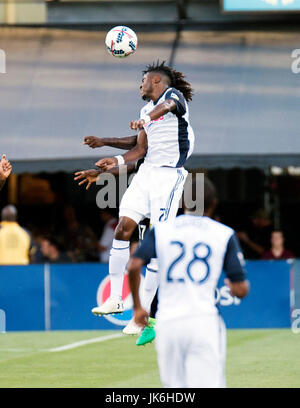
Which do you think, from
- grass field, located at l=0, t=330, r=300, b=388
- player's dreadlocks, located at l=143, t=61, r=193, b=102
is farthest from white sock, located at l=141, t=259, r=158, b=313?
player's dreadlocks, located at l=143, t=61, r=193, b=102

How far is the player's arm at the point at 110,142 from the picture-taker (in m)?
9.33

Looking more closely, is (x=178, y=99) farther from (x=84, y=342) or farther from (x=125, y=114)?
(x=125, y=114)

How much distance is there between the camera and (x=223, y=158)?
16594 mm

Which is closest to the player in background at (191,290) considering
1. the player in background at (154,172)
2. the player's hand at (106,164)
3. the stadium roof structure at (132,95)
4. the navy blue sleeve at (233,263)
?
the navy blue sleeve at (233,263)

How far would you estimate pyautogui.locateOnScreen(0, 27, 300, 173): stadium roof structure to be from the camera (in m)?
17.0

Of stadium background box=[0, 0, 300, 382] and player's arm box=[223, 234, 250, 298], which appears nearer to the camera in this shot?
player's arm box=[223, 234, 250, 298]

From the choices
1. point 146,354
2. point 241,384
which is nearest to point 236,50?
point 146,354

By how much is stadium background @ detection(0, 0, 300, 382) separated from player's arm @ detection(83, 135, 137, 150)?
6.41 m

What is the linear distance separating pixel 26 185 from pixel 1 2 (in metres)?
4.00

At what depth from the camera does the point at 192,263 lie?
6.67m

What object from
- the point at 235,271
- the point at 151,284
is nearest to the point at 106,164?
the point at 151,284

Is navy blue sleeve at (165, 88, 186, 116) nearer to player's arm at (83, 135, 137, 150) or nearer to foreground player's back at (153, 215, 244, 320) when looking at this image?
player's arm at (83, 135, 137, 150)

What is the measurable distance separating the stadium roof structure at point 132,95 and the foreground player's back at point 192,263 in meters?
9.77

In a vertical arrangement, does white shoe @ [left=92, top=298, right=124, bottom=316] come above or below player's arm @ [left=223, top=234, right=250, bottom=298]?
below
